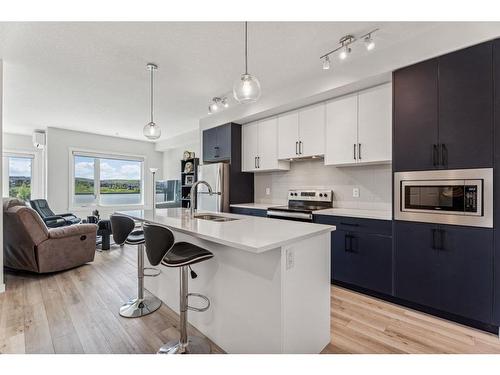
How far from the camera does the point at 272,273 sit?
4.75ft

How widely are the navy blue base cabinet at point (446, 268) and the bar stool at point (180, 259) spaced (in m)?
1.88

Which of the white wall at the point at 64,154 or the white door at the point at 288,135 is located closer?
the white door at the point at 288,135

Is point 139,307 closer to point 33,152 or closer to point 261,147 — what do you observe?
point 261,147

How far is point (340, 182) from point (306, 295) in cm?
210

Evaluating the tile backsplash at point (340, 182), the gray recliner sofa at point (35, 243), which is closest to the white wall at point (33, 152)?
the gray recliner sofa at point (35, 243)

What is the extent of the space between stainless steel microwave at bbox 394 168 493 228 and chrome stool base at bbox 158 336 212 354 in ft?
6.79

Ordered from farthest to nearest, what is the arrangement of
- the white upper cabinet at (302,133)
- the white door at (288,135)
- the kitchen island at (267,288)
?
the white door at (288,135) → the white upper cabinet at (302,133) → the kitchen island at (267,288)

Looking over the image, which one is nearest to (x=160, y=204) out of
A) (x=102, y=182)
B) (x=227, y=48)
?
(x=102, y=182)

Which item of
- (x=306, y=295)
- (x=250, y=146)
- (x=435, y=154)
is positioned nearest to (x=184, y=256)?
(x=306, y=295)

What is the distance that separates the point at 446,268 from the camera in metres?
2.08

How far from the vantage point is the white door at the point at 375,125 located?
2.59 metres

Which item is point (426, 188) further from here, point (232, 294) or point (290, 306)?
point (232, 294)

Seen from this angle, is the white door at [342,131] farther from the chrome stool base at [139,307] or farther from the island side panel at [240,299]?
the chrome stool base at [139,307]

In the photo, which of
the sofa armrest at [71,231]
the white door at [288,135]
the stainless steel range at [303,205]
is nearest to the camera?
the stainless steel range at [303,205]
